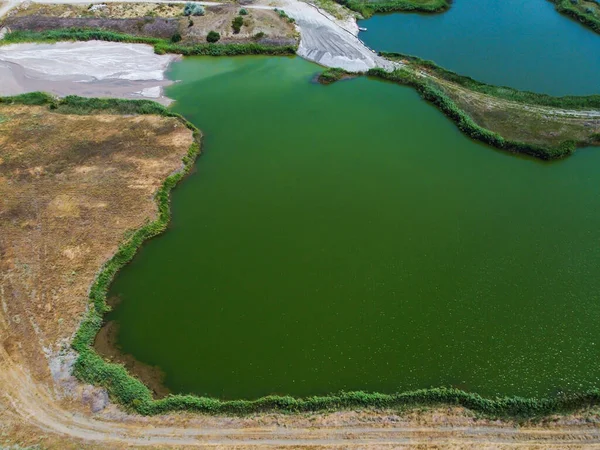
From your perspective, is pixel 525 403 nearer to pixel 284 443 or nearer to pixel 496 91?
pixel 284 443

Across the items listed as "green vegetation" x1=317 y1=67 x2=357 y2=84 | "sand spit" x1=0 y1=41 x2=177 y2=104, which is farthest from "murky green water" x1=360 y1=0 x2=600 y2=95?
"sand spit" x1=0 y1=41 x2=177 y2=104

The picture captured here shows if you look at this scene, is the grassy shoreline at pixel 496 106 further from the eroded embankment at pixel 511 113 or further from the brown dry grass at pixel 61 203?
the brown dry grass at pixel 61 203

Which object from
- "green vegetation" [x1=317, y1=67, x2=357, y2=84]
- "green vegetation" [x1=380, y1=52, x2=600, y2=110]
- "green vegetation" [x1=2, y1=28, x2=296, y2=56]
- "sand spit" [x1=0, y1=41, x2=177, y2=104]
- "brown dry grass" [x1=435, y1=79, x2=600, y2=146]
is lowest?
"sand spit" [x1=0, y1=41, x2=177, y2=104]

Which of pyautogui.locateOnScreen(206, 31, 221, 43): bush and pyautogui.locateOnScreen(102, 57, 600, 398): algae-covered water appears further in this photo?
pyautogui.locateOnScreen(206, 31, 221, 43): bush

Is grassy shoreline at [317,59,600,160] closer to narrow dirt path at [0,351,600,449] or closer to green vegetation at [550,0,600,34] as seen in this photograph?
green vegetation at [550,0,600,34]

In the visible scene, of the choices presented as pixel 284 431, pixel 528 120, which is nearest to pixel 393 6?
pixel 528 120

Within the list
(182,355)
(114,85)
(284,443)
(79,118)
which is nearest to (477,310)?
(284,443)
